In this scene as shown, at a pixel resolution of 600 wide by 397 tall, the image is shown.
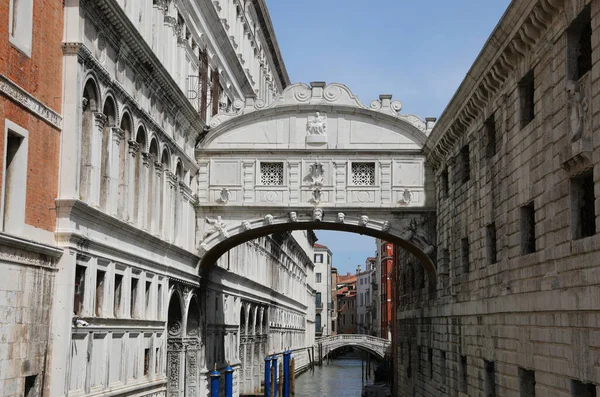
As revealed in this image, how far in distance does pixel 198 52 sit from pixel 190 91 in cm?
231

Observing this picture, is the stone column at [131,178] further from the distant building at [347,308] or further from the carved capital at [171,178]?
the distant building at [347,308]

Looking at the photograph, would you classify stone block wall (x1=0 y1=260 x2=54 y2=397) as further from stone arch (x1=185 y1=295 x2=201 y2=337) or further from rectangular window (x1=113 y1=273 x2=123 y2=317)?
stone arch (x1=185 y1=295 x2=201 y2=337)

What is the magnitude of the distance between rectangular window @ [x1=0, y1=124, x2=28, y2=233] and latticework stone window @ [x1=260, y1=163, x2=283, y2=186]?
13.3 m

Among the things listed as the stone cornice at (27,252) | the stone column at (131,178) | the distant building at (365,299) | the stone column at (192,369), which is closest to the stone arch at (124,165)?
the stone column at (131,178)

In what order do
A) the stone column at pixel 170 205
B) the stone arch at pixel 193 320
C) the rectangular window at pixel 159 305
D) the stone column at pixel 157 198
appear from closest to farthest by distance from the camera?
the stone column at pixel 157 198 → the rectangular window at pixel 159 305 → the stone column at pixel 170 205 → the stone arch at pixel 193 320

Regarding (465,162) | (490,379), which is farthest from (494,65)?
(490,379)

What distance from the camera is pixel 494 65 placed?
18547 millimetres

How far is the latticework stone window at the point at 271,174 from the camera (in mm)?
27609

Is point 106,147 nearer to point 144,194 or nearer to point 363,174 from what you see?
point 144,194

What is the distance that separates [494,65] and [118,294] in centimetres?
888

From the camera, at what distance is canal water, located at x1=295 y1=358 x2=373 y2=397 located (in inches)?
2130

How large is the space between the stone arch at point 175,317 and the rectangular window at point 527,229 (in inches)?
461

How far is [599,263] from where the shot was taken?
41.5 ft

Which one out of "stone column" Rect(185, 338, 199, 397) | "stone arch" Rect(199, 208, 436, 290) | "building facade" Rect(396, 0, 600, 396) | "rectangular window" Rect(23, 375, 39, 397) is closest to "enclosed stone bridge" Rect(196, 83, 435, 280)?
"stone arch" Rect(199, 208, 436, 290)
